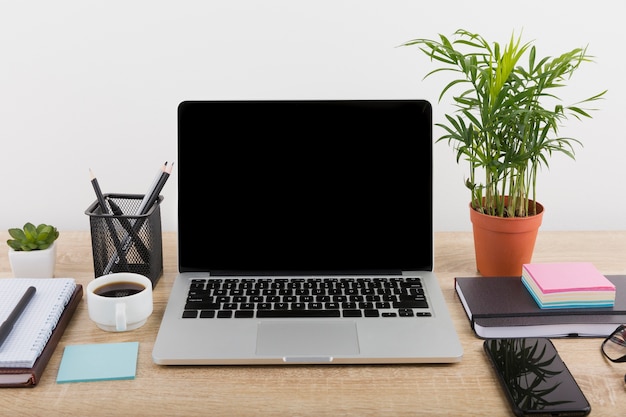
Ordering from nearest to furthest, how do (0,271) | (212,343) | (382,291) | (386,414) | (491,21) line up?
(386,414) → (212,343) → (382,291) → (0,271) → (491,21)

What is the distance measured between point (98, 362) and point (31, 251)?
33 centimetres

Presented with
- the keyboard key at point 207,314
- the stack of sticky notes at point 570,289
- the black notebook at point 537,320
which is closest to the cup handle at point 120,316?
the keyboard key at point 207,314

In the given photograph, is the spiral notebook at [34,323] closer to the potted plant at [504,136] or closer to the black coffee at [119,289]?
the black coffee at [119,289]

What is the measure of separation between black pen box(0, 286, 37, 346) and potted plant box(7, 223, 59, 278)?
0.40 ft

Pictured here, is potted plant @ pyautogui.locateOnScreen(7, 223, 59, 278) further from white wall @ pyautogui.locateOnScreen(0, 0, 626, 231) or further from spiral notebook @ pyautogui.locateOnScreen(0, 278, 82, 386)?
white wall @ pyautogui.locateOnScreen(0, 0, 626, 231)

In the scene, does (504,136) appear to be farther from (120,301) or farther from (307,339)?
(120,301)

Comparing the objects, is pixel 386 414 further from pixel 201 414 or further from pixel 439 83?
pixel 439 83

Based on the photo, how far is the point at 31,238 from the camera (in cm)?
116

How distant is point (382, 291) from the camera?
3.57ft

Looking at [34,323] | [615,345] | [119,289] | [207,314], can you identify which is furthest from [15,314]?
[615,345]

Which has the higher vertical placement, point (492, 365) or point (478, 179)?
point (478, 179)

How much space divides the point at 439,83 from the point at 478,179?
0.72 ft

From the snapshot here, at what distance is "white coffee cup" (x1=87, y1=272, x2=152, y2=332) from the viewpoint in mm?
981

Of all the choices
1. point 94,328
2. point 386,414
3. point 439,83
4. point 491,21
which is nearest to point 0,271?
point 94,328
